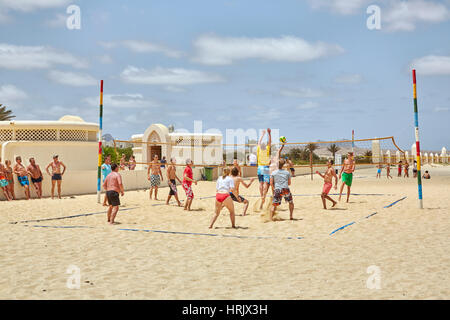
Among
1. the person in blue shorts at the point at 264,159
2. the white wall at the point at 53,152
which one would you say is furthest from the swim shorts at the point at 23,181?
the person in blue shorts at the point at 264,159

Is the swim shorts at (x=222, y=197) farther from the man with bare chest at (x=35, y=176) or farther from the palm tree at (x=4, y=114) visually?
the palm tree at (x=4, y=114)

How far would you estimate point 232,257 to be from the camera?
5273 millimetres

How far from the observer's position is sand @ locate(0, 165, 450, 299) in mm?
3951

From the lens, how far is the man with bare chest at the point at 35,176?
42.9 feet

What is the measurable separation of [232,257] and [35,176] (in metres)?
9.80

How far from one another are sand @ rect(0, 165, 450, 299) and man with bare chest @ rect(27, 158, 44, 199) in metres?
4.35

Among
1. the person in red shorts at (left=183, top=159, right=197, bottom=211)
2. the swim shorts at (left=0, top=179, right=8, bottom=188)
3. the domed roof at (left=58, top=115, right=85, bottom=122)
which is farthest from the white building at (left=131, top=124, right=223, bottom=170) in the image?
the person in red shorts at (left=183, top=159, right=197, bottom=211)

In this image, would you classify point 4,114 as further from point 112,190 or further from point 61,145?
point 112,190

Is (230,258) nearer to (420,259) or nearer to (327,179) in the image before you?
(420,259)

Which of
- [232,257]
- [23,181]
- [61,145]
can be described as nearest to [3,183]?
[23,181]

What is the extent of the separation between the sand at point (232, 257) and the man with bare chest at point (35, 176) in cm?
435
